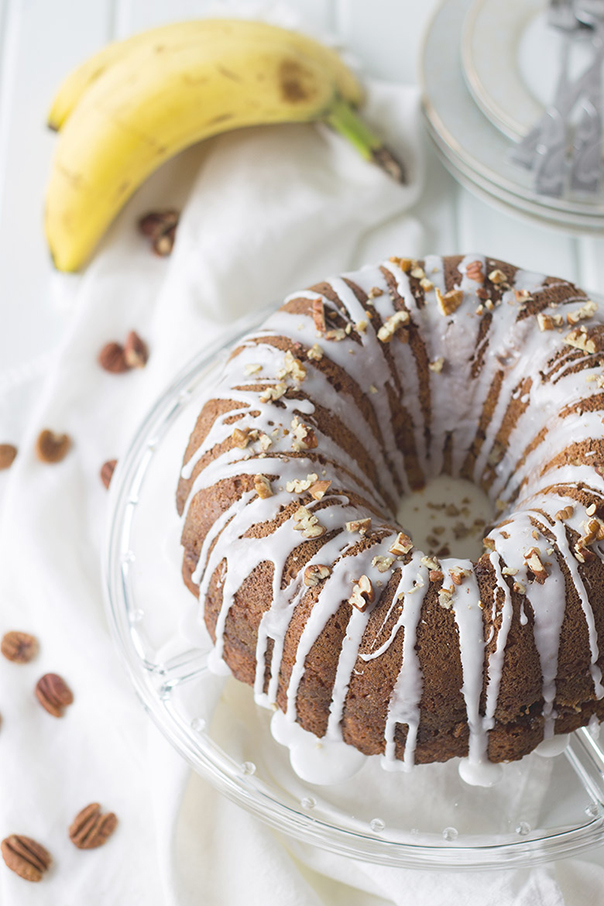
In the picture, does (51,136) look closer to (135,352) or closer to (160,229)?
(160,229)

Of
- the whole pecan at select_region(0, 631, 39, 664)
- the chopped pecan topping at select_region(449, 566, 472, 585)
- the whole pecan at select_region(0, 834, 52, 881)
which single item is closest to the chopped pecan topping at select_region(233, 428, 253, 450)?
the chopped pecan topping at select_region(449, 566, 472, 585)

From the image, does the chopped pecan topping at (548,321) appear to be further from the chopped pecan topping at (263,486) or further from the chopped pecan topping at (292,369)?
the chopped pecan topping at (263,486)

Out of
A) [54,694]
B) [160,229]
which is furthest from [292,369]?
[160,229]

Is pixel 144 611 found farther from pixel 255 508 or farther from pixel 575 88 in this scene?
pixel 575 88

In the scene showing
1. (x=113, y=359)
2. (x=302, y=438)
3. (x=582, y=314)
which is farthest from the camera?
(x=113, y=359)

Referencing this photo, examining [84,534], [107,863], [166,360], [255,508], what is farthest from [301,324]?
[107,863]

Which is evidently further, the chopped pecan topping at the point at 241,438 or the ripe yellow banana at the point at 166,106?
the ripe yellow banana at the point at 166,106

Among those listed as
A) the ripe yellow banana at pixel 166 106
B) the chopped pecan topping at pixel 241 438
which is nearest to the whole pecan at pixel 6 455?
the ripe yellow banana at pixel 166 106
